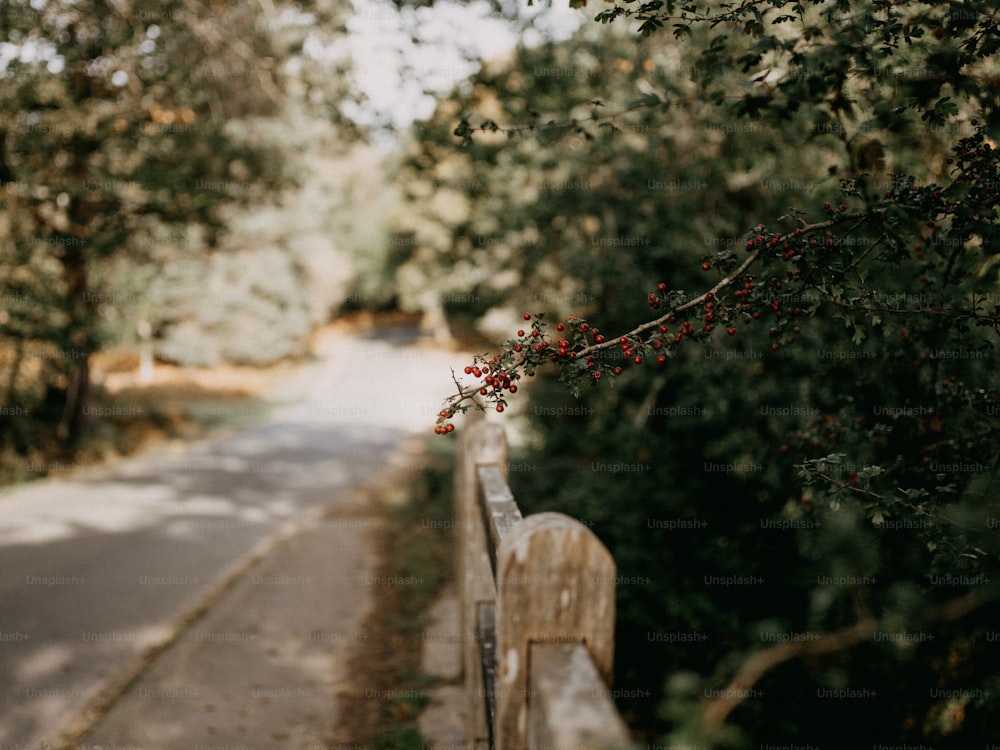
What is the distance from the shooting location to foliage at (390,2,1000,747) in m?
2.09

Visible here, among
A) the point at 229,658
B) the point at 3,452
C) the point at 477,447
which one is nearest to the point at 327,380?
the point at 3,452

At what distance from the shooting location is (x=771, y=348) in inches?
90.0

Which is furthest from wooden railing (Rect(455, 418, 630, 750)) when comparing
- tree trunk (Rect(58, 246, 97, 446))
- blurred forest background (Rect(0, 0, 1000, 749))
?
tree trunk (Rect(58, 246, 97, 446))

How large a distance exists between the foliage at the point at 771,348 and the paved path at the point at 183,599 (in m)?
2.37

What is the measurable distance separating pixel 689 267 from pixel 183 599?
5391 mm

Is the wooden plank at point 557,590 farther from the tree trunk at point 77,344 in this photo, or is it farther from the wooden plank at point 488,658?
the tree trunk at point 77,344

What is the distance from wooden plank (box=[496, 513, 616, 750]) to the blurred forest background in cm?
25

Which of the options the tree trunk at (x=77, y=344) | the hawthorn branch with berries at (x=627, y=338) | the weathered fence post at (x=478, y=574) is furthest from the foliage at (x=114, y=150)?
the hawthorn branch with berries at (x=627, y=338)

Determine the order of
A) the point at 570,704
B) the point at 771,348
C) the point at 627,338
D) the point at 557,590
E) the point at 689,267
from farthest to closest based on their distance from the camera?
the point at 689,267, the point at 771,348, the point at 627,338, the point at 557,590, the point at 570,704

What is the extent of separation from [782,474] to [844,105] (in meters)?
2.86

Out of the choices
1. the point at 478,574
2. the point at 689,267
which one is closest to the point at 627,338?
the point at 478,574

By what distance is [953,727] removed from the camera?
3.59m

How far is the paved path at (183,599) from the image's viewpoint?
13.5ft

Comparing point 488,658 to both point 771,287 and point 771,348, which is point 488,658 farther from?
point 771,287
